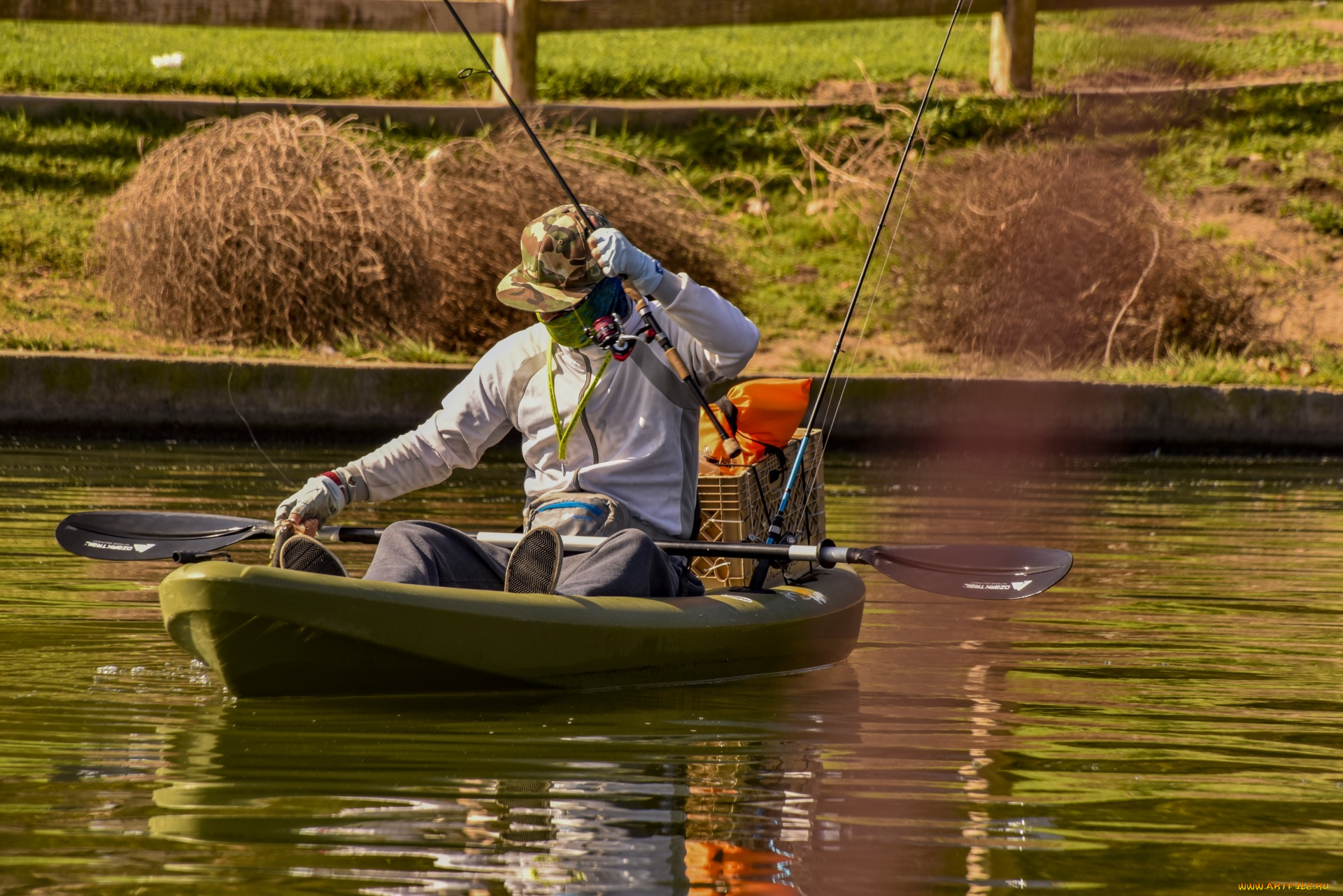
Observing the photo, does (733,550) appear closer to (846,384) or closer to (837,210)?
(846,384)

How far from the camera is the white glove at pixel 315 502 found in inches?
189

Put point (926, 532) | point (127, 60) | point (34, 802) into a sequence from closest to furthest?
point (34, 802)
point (926, 532)
point (127, 60)

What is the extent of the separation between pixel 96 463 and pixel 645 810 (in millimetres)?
6666

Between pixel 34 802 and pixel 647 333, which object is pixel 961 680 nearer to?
pixel 647 333

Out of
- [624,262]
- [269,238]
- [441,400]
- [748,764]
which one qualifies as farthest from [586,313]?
[269,238]

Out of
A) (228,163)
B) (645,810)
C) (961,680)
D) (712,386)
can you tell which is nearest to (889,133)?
(712,386)

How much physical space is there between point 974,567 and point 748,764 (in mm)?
1278

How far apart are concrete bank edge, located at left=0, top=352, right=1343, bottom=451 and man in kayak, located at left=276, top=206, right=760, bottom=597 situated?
17.8 feet

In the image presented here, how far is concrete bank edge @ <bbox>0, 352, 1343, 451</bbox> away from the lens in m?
10.6

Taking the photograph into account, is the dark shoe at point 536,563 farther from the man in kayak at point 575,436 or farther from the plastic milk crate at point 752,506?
the plastic milk crate at point 752,506

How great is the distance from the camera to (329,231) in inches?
465

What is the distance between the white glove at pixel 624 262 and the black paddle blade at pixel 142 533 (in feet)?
4.87

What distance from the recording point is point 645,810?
3645 mm

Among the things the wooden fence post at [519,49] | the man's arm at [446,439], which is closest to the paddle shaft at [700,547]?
the man's arm at [446,439]
